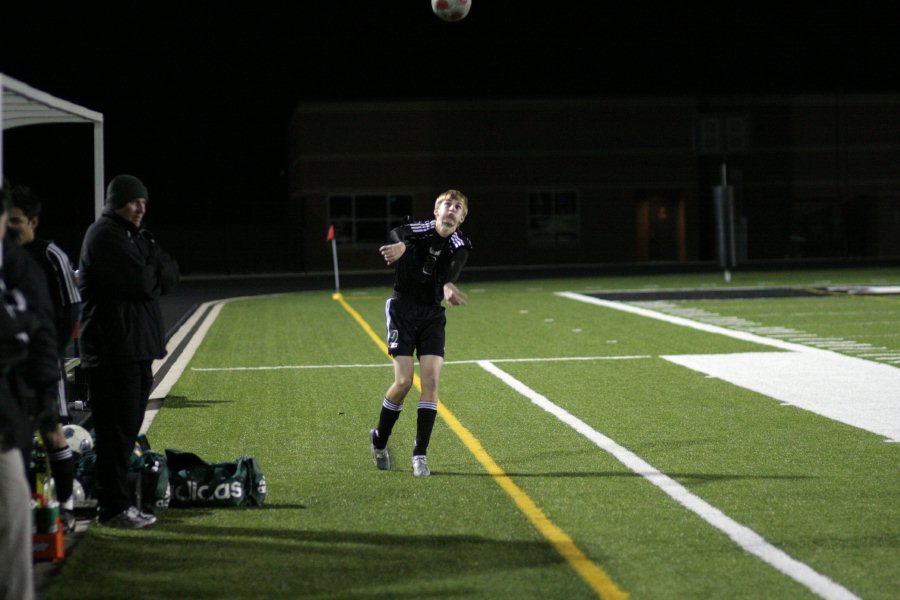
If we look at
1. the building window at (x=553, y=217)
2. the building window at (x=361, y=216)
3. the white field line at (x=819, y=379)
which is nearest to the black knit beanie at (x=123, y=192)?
the white field line at (x=819, y=379)

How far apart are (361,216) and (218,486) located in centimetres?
4208

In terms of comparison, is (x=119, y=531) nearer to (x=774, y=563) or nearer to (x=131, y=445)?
(x=131, y=445)

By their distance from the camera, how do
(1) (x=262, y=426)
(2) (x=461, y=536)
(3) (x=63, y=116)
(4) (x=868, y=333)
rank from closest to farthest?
(2) (x=461, y=536), (3) (x=63, y=116), (1) (x=262, y=426), (4) (x=868, y=333)

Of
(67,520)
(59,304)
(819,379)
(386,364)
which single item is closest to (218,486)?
(67,520)

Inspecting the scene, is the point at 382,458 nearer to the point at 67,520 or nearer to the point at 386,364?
the point at 67,520

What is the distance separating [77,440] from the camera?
8.23 metres

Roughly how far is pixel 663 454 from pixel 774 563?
3152mm

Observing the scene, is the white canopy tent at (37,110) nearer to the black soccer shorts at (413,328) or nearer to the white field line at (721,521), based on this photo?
the black soccer shorts at (413,328)

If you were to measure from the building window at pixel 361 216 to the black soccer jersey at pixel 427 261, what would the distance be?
40.8 m

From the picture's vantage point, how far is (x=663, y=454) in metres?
9.40

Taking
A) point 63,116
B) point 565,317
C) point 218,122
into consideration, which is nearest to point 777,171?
point 565,317

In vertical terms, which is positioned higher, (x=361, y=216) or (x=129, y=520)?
(x=361, y=216)

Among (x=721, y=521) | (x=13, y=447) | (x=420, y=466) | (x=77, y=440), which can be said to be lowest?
(x=721, y=521)

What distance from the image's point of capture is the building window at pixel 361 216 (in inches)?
1950
